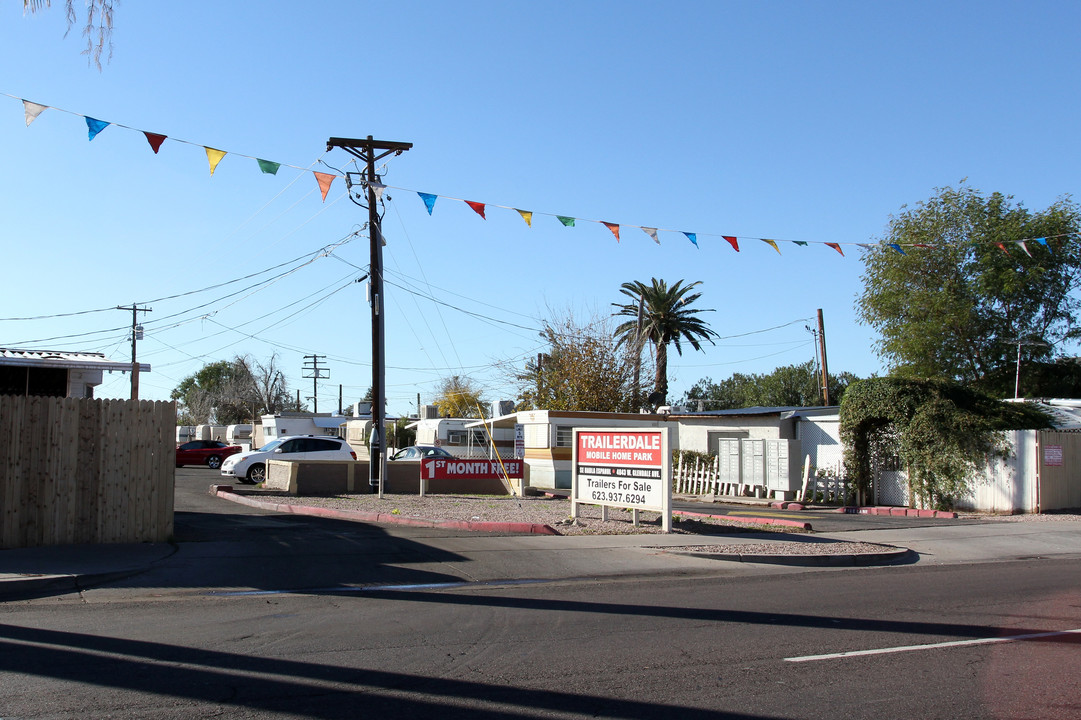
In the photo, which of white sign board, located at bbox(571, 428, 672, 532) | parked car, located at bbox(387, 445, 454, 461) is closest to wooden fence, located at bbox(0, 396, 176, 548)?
white sign board, located at bbox(571, 428, 672, 532)

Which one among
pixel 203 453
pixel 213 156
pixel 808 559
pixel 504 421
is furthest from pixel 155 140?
pixel 203 453

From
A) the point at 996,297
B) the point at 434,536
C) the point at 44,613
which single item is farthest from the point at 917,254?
the point at 44,613

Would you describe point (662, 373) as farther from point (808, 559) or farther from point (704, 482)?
point (808, 559)

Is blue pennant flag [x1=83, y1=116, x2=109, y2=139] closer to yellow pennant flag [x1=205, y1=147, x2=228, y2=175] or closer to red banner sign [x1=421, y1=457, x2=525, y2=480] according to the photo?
yellow pennant flag [x1=205, y1=147, x2=228, y2=175]

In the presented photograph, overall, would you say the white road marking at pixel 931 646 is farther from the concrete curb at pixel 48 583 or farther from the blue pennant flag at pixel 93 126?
the blue pennant flag at pixel 93 126

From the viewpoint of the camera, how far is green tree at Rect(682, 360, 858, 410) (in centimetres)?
7400

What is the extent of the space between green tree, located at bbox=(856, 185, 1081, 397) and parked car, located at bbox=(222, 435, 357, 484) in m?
23.5

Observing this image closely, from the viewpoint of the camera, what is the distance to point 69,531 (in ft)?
38.7

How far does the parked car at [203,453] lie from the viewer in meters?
41.2

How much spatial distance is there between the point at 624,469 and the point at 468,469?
6925 mm

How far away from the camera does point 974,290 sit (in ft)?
115

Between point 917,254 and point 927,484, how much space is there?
15441 millimetres

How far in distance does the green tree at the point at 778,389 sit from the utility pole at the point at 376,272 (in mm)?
51156

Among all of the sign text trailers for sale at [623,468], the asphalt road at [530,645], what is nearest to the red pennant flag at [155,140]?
the asphalt road at [530,645]
